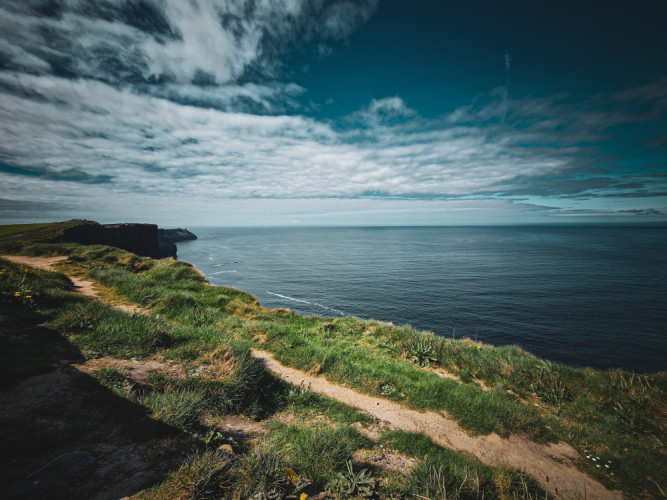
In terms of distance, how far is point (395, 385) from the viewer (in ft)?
29.1

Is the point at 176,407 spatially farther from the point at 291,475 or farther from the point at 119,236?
the point at 119,236


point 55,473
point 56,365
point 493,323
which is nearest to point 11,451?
point 55,473

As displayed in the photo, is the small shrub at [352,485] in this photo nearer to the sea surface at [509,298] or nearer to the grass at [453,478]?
the grass at [453,478]

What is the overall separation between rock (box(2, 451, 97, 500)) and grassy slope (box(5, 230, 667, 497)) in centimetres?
132

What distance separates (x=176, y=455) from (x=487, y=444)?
7572 mm

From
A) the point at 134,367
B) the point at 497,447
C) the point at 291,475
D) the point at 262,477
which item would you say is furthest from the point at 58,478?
the point at 497,447

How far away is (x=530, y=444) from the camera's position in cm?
677

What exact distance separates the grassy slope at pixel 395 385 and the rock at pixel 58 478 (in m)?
1.32

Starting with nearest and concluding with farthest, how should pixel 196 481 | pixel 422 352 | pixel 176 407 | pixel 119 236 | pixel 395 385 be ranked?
pixel 196 481 → pixel 176 407 → pixel 395 385 → pixel 422 352 → pixel 119 236

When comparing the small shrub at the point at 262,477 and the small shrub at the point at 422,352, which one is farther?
the small shrub at the point at 422,352

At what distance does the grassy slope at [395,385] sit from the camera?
5832 millimetres

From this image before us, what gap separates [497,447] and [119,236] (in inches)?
3138

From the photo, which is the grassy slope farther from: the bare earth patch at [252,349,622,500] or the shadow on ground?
the shadow on ground

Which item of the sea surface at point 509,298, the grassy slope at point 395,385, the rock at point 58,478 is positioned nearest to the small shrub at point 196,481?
the grassy slope at point 395,385
